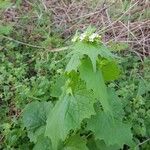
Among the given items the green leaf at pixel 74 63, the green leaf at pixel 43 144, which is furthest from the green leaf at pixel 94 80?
the green leaf at pixel 43 144

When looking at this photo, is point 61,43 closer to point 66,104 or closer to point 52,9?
point 52,9

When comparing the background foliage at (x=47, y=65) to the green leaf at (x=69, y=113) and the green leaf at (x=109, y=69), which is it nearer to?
the green leaf at (x=109, y=69)

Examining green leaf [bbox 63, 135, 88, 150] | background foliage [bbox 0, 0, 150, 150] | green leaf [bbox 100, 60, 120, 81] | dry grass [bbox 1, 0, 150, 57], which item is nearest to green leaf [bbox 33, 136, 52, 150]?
background foliage [bbox 0, 0, 150, 150]

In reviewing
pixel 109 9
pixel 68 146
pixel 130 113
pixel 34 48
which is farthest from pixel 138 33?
pixel 68 146

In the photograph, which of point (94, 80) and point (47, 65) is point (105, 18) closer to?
point (47, 65)

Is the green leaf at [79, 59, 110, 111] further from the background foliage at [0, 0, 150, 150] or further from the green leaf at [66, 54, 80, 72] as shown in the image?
the background foliage at [0, 0, 150, 150]

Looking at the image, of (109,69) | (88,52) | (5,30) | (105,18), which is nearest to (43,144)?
(109,69)
